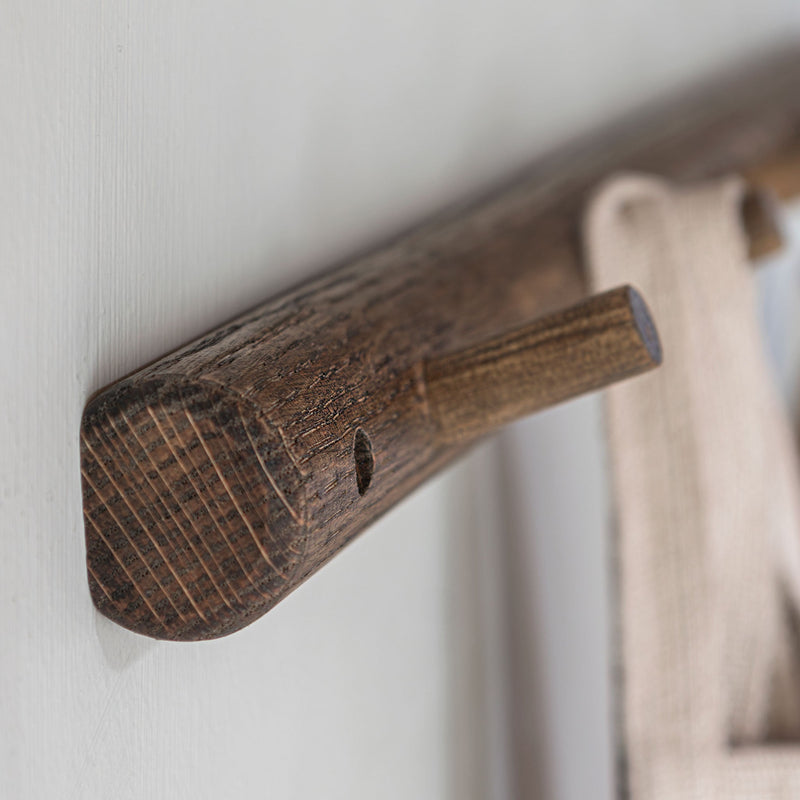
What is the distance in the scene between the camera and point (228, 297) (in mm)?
208

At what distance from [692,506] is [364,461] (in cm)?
19

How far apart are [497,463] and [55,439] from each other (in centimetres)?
28

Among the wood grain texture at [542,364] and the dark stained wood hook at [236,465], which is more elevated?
the wood grain texture at [542,364]

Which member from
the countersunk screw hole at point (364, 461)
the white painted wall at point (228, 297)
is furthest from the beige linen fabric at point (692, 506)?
the countersunk screw hole at point (364, 461)

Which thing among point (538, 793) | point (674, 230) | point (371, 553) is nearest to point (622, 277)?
point (674, 230)

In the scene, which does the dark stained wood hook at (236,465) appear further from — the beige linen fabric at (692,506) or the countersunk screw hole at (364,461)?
the beige linen fabric at (692,506)

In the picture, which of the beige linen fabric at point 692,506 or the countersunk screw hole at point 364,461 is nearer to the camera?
the countersunk screw hole at point 364,461

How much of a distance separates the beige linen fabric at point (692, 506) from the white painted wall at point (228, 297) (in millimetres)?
72

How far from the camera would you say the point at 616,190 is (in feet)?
1.13

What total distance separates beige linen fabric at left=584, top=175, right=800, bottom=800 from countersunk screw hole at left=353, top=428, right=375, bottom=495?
17 cm

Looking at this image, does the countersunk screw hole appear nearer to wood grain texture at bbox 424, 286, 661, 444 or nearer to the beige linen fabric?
wood grain texture at bbox 424, 286, 661, 444

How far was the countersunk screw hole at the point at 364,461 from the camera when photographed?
0.18 meters

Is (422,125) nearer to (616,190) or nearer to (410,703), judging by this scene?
(616,190)

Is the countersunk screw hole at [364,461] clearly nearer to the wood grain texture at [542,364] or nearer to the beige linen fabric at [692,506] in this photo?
the wood grain texture at [542,364]
